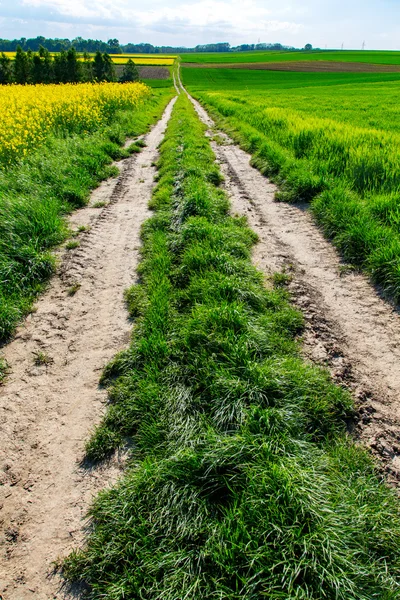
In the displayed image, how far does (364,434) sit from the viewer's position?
3154 millimetres

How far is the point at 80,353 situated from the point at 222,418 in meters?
2.08

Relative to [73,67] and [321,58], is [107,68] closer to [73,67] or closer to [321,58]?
[73,67]

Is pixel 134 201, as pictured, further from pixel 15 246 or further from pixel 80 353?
pixel 80 353

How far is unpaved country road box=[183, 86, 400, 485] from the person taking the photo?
330cm

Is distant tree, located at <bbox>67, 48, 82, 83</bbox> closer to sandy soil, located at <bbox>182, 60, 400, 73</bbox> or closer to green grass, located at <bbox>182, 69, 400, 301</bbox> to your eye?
green grass, located at <bbox>182, 69, 400, 301</bbox>

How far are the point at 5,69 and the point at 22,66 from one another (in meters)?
1.76

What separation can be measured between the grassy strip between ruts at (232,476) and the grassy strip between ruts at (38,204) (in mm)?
2156

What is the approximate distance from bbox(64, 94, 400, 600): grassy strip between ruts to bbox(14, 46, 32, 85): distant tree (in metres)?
46.3

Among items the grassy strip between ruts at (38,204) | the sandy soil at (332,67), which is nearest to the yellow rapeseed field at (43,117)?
the grassy strip between ruts at (38,204)

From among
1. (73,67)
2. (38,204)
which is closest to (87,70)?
(73,67)

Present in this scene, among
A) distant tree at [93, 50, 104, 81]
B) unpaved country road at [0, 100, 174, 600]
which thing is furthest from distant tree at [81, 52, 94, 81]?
unpaved country road at [0, 100, 174, 600]

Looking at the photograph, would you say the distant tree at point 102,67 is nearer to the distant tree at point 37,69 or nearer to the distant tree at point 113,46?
the distant tree at point 37,69

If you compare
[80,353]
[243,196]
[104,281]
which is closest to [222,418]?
[80,353]

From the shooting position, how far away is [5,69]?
3847 cm
